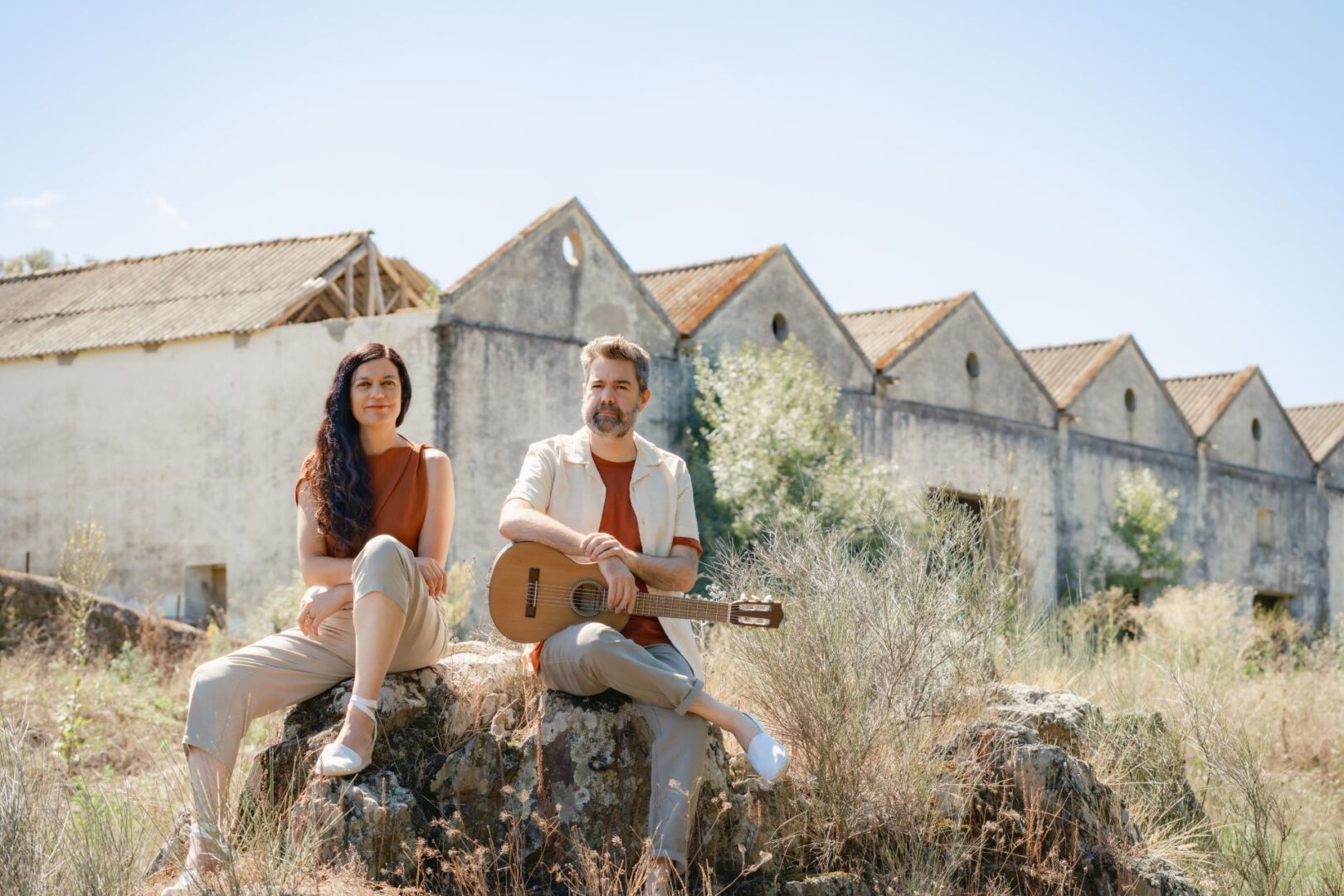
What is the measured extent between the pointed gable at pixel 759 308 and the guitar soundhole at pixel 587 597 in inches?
477

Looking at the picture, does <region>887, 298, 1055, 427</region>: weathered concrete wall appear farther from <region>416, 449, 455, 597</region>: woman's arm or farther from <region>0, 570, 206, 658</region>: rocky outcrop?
<region>416, 449, 455, 597</region>: woman's arm

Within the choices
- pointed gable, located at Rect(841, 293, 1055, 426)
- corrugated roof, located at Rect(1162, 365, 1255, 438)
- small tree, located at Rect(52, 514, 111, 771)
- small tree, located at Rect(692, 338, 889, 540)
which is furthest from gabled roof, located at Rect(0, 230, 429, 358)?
corrugated roof, located at Rect(1162, 365, 1255, 438)

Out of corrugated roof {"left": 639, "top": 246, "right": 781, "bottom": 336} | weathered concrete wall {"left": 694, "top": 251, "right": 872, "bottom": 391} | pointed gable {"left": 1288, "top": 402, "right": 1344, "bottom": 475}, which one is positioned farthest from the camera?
pointed gable {"left": 1288, "top": 402, "right": 1344, "bottom": 475}

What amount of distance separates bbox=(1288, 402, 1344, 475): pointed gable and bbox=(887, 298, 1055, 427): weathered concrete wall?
34.8ft

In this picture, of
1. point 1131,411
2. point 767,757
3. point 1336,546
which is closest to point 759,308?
point 1131,411

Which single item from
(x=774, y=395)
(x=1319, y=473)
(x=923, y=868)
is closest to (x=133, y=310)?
(x=774, y=395)

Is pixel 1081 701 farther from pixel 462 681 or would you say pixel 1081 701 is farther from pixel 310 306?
pixel 310 306

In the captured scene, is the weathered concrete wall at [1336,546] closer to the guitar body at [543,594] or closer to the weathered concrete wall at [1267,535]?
the weathered concrete wall at [1267,535]

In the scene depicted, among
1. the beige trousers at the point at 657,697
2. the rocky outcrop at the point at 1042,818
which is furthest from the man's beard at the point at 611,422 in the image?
the rocky outcrop at the point at 1042,818

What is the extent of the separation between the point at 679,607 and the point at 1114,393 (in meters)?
20.7

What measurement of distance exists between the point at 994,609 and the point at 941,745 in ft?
3.39

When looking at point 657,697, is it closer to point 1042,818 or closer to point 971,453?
point 1042,818

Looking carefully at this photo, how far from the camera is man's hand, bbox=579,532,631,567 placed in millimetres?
5215

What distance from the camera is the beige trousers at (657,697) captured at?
483 cm
